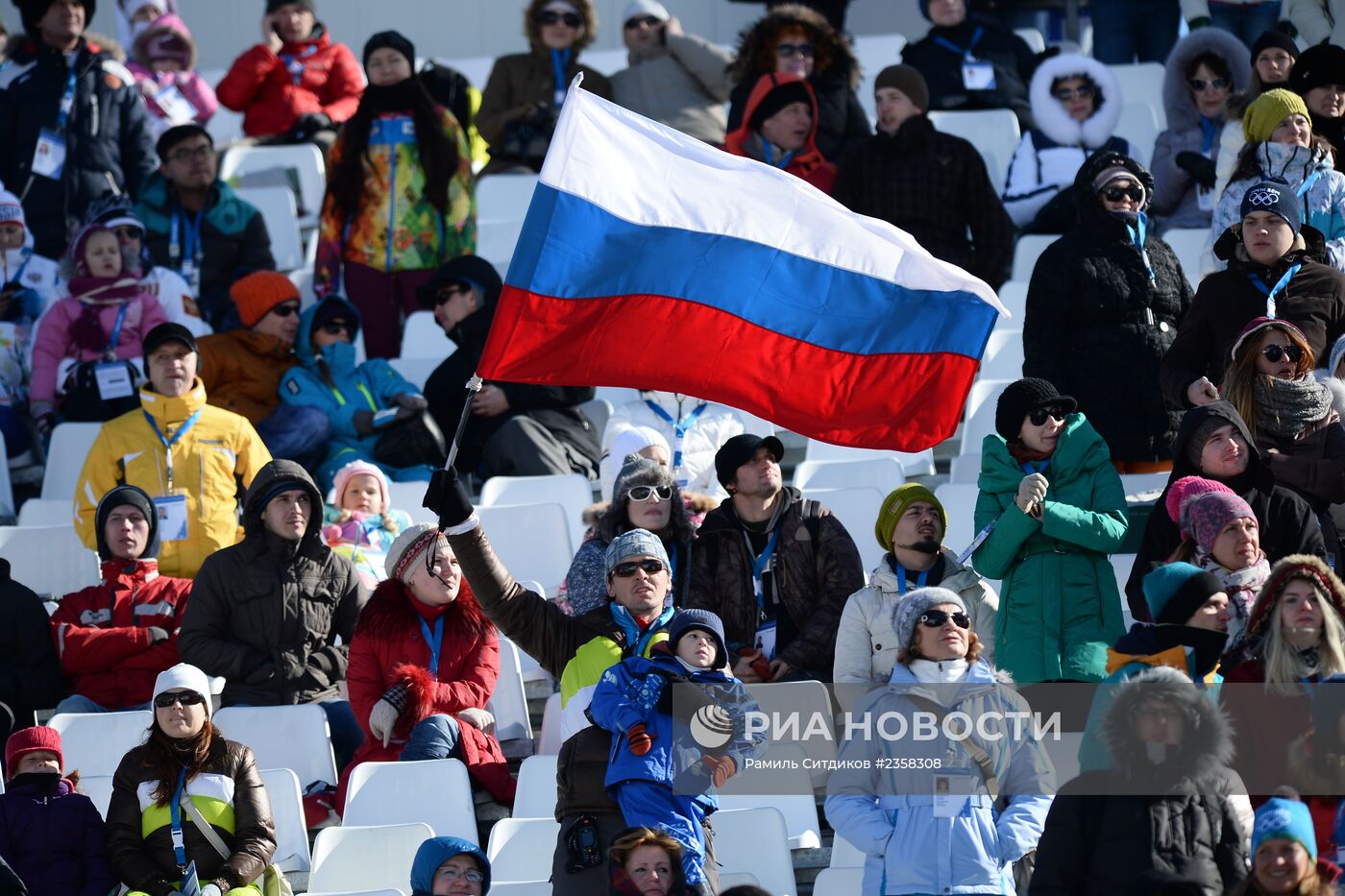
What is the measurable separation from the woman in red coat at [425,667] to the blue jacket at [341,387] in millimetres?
2191

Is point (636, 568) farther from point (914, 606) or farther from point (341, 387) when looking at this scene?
point (341, 387)

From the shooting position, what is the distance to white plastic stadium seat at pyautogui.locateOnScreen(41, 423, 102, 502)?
10969 millimetres

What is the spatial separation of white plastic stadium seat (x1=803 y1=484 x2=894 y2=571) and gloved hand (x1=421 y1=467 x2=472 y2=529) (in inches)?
109

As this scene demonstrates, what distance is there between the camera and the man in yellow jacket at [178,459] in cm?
965

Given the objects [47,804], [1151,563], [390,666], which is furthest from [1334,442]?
[47,804]

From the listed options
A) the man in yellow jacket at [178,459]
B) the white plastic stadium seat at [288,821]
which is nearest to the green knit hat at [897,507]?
the white plastic stadium seat at [288,821]

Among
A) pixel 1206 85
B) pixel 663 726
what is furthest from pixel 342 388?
pixel 1206 85

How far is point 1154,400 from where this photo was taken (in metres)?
9.23

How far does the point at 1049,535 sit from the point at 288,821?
2.53 metres

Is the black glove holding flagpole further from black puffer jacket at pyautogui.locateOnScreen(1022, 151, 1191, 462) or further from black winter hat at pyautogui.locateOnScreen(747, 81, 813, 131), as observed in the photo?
black winter hat at pyautogui.locateOnScreen(747, 81, 813, 131)

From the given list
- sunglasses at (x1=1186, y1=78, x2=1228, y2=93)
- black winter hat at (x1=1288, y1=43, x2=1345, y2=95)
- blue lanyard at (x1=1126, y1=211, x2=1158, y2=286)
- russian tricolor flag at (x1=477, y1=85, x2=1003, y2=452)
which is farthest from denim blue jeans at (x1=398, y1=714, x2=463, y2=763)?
sunglasses at (x1=1186, y1=78, x2=1228, y2=93)

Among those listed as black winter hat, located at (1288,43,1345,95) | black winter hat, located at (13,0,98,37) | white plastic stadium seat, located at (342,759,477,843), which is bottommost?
white plastic stadium seat, located at (342,759,477,843)

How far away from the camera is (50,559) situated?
32.9ft

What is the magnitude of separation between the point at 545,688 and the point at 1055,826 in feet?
10.2
